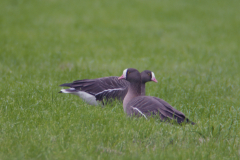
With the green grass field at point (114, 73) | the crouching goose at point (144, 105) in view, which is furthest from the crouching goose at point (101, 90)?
the crouching goose at point (144, 105)

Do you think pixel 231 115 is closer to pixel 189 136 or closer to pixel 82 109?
pixel 189 136

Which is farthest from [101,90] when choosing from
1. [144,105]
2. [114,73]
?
[114,73]

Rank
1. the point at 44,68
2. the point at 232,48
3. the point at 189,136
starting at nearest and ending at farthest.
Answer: the point at 189,136 → the point at 44,68 → the point at 232,48

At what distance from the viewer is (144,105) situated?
573 centimetres

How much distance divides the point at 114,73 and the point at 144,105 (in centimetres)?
356

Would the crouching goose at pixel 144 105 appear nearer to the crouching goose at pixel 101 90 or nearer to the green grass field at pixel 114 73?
the green grass field at pixel 114 73

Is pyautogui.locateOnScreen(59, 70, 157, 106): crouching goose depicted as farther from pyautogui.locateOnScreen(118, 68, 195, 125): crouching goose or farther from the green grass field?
pyautogui.locateOnScreen(118, 68, 195, 125): crouching goose

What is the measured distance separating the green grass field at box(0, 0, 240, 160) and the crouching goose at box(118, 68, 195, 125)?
0.74 feet

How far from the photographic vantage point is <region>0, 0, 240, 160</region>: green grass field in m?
4.52

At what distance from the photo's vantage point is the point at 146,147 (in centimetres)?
450

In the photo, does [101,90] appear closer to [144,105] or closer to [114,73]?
[144,105]

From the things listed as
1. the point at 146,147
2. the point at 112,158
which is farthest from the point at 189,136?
the point at 112,158

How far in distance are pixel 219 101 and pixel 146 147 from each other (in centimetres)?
324

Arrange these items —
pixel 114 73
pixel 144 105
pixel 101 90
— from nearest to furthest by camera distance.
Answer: pixel 144 105
pixel 101 90
pixel 114 73
